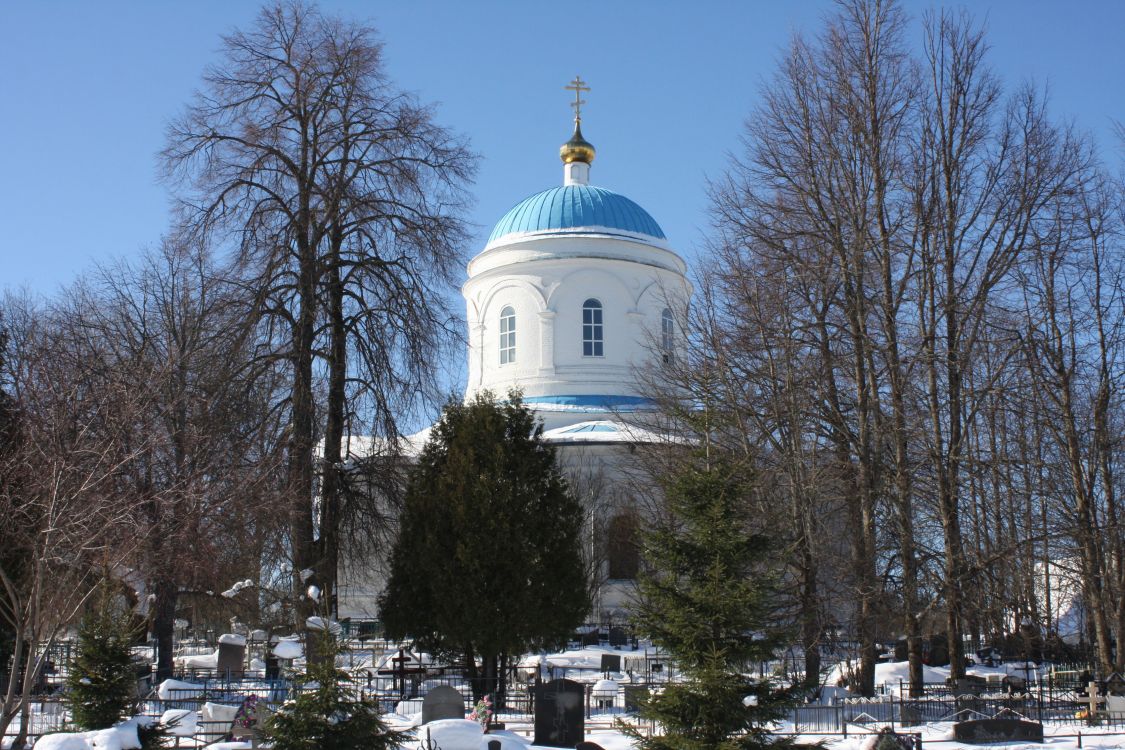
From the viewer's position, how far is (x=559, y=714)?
49.5ft

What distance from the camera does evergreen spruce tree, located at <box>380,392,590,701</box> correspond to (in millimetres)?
17922

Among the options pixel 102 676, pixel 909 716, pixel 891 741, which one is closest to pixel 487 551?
pixel 102 676

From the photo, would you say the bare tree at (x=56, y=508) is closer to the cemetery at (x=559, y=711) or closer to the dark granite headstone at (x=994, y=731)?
the cemetery at (x=559, y=711)

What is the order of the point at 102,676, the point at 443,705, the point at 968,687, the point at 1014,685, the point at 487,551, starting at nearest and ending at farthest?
the point at 102,676 → the point at 443,705 → the point at 968,687 → the point at 487,551 → the point at 1014,685

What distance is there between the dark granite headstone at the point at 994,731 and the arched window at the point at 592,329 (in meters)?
22.4

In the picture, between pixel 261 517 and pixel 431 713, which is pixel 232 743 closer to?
pixel 431 713

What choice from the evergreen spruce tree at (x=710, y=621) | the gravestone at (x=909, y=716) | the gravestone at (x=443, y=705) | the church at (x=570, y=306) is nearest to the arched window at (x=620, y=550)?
the church at (x=570, y=306)

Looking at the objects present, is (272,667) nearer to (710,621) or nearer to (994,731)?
(710,621)

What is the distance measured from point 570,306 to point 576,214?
3.44 metres

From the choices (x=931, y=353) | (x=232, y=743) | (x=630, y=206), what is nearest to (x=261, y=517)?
(x=232, y=743)

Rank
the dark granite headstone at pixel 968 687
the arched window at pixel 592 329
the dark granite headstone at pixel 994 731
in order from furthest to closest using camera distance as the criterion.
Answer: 1. the arched window at pixel 592 329
2. the dark granite headstone at pixel 968 687
3. the dark granite headstone at pixel 994 731

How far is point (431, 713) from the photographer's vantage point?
15.8 meters

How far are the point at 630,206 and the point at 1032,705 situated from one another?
24.8m

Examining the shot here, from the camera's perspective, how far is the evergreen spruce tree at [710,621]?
11.5 meters
